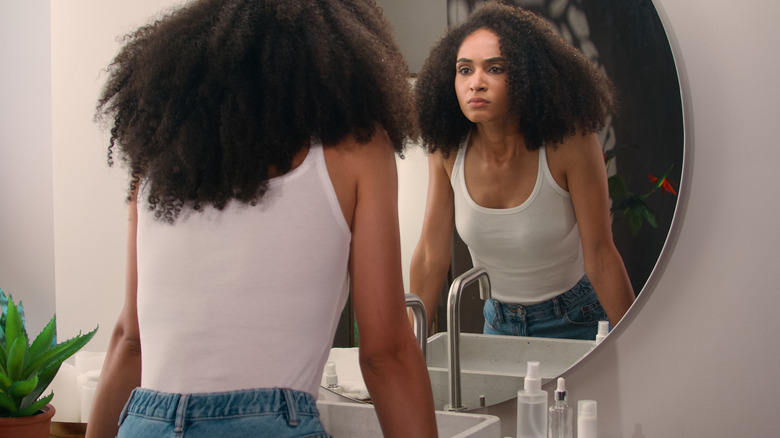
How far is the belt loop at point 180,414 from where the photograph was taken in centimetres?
78

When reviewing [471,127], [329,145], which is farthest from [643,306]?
[329,145]

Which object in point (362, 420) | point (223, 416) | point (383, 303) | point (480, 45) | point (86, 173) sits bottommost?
point (362, 420)

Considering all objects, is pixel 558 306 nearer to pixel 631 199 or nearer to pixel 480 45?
pixel 631 199

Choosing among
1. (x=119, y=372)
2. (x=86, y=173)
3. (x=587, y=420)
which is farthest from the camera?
(x=86, y=173)

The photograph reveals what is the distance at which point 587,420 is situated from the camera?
3.72ft

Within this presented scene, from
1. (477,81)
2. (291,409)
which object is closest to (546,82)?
(477,81)

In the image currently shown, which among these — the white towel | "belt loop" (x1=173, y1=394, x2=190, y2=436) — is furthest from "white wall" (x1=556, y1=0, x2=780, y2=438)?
"belt loop" (x1=173, y1=394, x2=190, y2=436)

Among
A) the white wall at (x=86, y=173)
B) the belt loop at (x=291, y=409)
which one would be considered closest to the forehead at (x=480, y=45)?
the belt loop at (x=291, y=409)

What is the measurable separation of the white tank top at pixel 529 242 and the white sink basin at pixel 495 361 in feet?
0.24

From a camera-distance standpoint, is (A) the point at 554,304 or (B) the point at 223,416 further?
(A) the point at 554,304

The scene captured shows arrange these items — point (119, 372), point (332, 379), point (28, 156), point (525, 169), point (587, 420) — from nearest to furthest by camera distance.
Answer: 1. point (119, 372)
2. point (587, 420)
3. point (525, 169)
4. point (332, 379)
5. point (28, 156)

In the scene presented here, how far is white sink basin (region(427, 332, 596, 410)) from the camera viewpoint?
4.09ft

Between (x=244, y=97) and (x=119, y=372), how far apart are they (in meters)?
0.43

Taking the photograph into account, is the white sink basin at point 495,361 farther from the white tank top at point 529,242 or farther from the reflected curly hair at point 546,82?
the reflected curly hair at point 546,82
